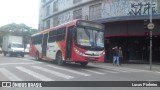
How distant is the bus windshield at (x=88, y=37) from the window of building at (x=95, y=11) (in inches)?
559

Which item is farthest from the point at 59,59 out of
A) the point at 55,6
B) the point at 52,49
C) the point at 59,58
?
the point at 55,6

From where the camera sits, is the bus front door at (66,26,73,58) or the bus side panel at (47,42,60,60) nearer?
the bus front door at (66,26,73,58)

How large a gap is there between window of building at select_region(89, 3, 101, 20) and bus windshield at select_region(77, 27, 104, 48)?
14.2 metres

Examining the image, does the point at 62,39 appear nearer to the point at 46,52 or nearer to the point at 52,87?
the point at 46,52

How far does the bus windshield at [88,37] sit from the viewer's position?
19.8 m

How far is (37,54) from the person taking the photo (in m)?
29.5

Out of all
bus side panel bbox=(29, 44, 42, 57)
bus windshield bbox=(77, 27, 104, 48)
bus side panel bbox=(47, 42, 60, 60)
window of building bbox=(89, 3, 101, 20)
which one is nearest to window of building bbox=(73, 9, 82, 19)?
window of building bbox=(89, 3, 101, 20)

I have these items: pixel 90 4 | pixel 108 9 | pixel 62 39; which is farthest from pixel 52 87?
pixel 90 4

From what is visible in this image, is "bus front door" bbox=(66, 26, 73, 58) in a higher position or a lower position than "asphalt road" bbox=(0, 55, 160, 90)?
higher

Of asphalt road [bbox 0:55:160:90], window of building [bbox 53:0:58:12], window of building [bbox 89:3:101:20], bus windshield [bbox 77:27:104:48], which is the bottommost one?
asphalt road [bbox 0:55:160:90]

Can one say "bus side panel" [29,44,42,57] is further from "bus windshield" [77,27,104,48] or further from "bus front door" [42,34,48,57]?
"bus windshield" [77,27,104,48]

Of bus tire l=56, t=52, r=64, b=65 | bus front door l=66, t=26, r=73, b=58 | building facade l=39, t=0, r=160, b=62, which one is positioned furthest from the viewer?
building facade l=39, t=0, r=160, b=62

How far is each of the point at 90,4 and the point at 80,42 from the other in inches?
675

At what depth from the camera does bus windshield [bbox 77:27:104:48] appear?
1975 cm
